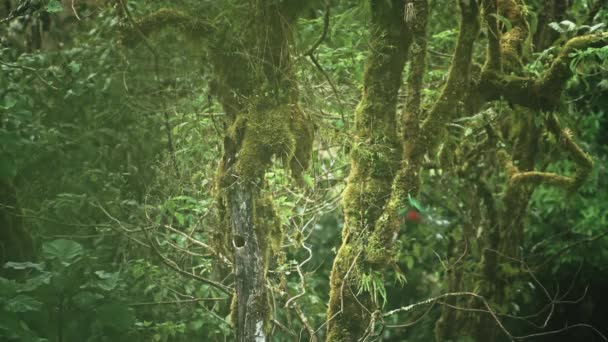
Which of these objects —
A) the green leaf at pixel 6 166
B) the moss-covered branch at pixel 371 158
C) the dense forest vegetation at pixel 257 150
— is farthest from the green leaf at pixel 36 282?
the moss-covered branch at pixel 371 158

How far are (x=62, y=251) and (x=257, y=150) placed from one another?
1242mm

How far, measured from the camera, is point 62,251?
387 centimetres

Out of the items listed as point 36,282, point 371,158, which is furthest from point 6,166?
point 371,158

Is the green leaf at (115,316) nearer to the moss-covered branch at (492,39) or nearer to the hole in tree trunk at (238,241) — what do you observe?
the hole in tree trunk at (238,241)

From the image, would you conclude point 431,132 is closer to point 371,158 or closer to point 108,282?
point 371,158

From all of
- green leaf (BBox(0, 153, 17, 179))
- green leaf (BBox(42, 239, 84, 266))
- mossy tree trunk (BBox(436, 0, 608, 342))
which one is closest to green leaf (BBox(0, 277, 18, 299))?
green leaf (BBox(42, 239, 84, 266))

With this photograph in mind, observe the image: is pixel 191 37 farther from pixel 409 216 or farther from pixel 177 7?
pixel 409 216

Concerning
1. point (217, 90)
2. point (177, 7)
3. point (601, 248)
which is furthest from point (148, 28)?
point (601, 248)

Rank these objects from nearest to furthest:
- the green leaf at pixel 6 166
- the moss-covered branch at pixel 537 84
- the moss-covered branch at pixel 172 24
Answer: the moss-covered branch at pixel 172 24 < the green leaf at pixel 6 166 < the moss-covered branch at pixel 537 84

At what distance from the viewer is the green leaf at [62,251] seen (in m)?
3.85

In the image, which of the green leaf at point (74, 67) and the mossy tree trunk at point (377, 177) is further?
the green leaf at point (74, 67)

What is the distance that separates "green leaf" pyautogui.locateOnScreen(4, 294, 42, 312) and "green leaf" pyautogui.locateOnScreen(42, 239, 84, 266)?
10.5 inches

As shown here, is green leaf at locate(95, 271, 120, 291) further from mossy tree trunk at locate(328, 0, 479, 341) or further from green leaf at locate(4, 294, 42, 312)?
mossy tree trunk at locate(328, 0, 479, 341)

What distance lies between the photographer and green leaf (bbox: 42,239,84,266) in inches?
151
